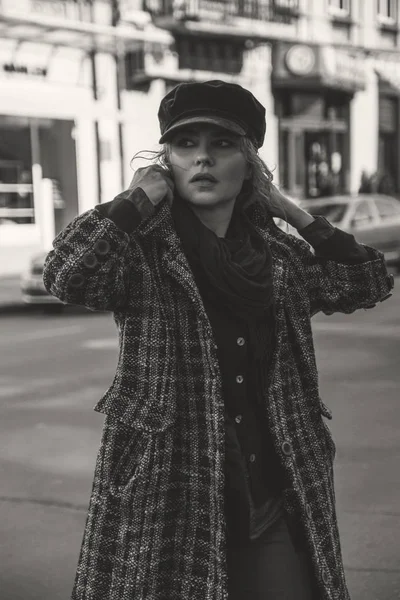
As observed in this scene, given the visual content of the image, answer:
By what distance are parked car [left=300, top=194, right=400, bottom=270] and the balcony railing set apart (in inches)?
277

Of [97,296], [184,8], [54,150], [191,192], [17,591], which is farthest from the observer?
[184,8]

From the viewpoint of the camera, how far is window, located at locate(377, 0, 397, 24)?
26781 millimetres

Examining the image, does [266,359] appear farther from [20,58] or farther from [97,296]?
[20,58]

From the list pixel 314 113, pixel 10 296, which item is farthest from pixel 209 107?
pixel 314 113

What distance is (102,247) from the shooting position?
6.51 feet

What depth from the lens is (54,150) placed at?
63.5ft

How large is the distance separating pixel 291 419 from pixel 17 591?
1.96 meters

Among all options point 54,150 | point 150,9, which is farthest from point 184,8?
point 54,150

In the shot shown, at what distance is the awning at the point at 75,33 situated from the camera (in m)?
17.1

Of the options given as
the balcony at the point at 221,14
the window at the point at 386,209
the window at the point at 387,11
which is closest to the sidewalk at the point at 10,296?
the window at the point at 386,209

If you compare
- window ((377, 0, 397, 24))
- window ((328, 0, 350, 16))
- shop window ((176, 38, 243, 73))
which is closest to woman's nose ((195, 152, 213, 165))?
shop window ((176, 38, 243, 73))

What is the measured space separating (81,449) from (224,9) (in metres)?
18.4

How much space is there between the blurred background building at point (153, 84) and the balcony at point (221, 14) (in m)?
0.03

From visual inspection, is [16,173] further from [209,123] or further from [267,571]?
[267,571]
